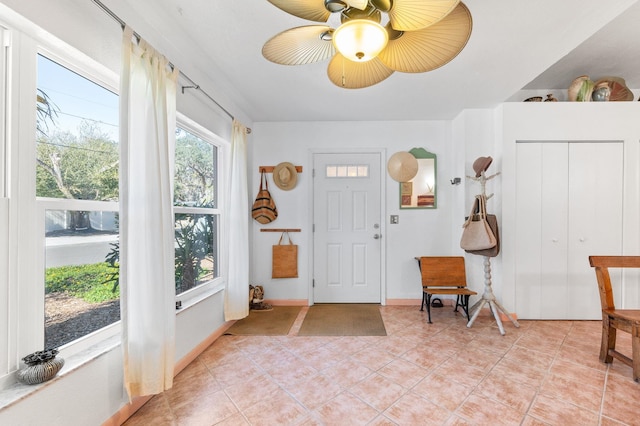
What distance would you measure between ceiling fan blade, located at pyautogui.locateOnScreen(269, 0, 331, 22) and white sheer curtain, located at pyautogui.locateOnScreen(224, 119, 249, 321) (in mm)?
1882

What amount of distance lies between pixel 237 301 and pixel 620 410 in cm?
286

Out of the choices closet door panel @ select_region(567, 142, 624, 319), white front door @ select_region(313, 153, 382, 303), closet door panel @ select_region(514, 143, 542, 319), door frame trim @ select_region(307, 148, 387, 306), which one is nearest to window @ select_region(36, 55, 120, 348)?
door frame trim @ select_region(307, 148, 387, 306)

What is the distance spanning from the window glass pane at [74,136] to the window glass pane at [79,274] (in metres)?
0.13

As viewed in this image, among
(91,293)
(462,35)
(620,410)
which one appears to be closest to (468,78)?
(462,35)

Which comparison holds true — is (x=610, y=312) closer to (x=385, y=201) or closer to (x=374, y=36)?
(x=385, y=201)

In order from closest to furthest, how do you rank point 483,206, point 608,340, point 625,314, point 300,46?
point 300,46, point 625,314, point 608,340, point 483,206

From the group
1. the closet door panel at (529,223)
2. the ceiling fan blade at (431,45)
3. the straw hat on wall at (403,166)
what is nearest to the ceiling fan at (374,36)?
the ceiling fan blade at (431,45)

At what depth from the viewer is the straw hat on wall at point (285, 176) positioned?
3635 mm

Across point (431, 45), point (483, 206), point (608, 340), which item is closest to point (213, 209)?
point (431, 45)

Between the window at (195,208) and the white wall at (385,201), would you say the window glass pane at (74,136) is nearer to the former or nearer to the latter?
the window at (195,208)

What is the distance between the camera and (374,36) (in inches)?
39.5

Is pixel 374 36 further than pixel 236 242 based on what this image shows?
No

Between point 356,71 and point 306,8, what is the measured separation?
420mm

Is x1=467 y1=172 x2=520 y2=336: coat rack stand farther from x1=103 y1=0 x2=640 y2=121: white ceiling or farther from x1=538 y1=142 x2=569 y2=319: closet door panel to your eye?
x1=103 y1=0 x2=640 y2=121: white ceiling
